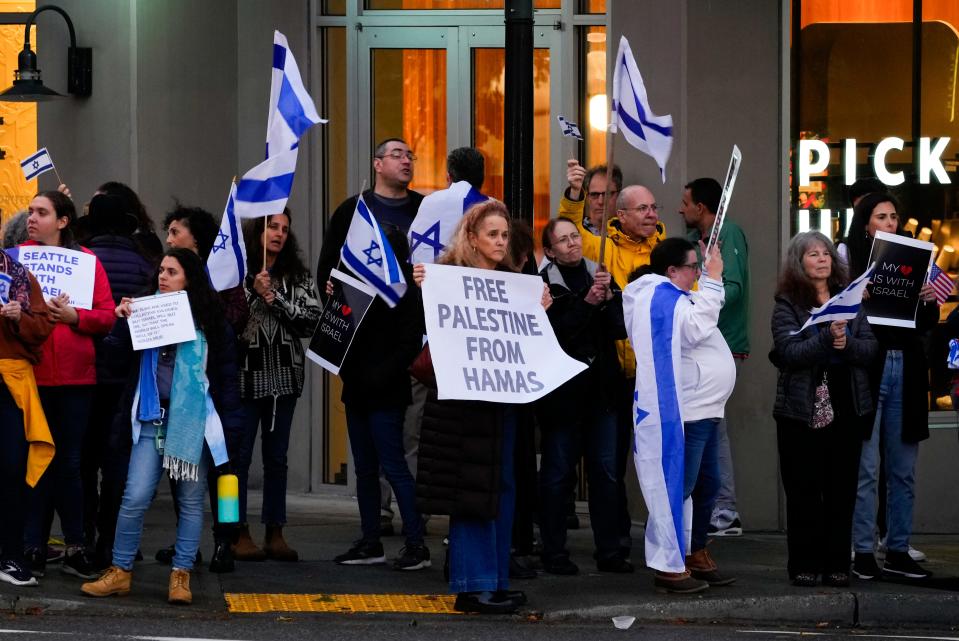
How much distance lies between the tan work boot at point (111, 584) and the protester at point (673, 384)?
8.43 ft

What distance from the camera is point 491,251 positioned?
26.5 ft

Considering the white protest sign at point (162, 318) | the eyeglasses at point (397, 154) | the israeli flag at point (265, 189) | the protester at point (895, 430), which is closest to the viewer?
the white protest sign at point (162, 318)

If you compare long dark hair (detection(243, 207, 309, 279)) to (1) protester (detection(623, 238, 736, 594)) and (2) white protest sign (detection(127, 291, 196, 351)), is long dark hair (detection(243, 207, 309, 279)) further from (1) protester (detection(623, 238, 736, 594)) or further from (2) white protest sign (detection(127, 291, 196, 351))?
(1) protester (detection(623, 238, 736, 594))

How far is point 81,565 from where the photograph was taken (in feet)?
28.8

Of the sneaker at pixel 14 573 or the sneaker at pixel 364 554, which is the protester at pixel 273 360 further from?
the sneaker at pixel 14 573

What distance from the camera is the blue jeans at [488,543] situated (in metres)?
7.98

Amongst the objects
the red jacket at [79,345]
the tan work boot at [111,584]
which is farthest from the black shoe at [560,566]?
the red jacket at [79,345]

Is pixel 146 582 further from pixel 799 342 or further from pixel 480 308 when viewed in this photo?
pixel 799 342

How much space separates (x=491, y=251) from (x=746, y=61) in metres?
3.57

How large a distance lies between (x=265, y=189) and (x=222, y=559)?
1.96m

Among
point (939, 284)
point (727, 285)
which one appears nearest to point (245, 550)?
point (727, 285)

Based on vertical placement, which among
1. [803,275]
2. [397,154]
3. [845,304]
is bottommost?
[845,304]

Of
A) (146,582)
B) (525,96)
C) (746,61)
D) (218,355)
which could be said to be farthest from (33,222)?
(746,61)

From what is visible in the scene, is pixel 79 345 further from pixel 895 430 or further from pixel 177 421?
pixel 895 430
